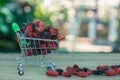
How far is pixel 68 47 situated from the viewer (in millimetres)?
3736

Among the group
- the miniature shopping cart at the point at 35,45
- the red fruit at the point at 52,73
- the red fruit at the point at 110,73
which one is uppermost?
the miniature shopping cart at the point at 35,45

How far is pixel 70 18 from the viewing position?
3.82 metres

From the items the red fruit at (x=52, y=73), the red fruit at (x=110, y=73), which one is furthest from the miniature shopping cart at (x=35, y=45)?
the red fruit at (x=110, y=73)

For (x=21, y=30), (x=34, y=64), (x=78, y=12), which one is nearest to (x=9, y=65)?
(x=34, y=64)

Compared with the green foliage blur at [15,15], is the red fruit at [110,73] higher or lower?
lower

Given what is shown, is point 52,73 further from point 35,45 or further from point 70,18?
point 70,18

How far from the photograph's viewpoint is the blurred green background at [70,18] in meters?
3.67

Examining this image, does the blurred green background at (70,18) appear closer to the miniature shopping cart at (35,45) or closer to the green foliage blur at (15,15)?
the green foliage blur at (15,15)

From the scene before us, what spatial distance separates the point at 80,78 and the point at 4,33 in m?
1.63

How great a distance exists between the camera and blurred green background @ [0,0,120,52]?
3666 mm

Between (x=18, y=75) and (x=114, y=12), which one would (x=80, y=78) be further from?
(x=114, y=12)

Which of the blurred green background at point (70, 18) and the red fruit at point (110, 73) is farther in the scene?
the blurred green background at point (70, 18)

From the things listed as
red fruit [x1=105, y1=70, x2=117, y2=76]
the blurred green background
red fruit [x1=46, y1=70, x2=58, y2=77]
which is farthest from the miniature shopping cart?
the blurred green background

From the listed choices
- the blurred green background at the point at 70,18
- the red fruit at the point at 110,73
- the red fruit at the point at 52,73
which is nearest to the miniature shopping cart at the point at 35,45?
the red fruit at the point at 52,73
